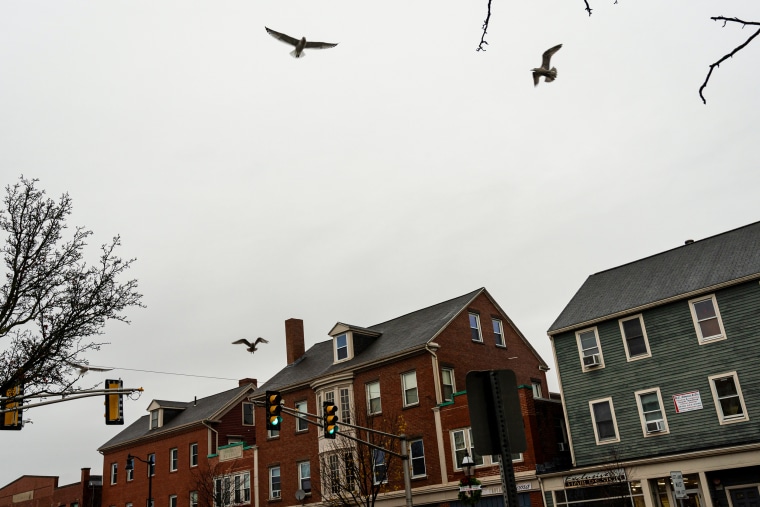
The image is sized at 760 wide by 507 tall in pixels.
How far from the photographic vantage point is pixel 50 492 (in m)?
68.4

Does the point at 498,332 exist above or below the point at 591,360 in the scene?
above

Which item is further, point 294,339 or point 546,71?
point 294,339

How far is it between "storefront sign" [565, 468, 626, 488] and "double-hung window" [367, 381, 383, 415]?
38.9ft

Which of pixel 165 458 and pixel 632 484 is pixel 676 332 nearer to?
pixel 632 484

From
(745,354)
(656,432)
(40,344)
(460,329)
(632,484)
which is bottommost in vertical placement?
(632,484)

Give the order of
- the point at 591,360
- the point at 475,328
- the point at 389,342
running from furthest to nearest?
1. the point at 475,328
2. the point at 389,342
3. the point at 591,360

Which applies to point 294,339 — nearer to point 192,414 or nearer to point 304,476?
point 304,476

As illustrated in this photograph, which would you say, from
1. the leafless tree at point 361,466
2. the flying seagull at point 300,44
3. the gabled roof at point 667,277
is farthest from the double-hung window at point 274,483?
the flying seagull at point 300,44

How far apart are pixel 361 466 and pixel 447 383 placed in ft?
21.2

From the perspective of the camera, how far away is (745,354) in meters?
27.8

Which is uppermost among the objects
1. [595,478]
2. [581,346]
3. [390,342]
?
[390,342]

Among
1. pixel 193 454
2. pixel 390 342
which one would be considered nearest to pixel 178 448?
pixel 193 454

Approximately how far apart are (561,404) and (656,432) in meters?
6.89

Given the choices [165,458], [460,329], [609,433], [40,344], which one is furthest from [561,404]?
[165,458]
